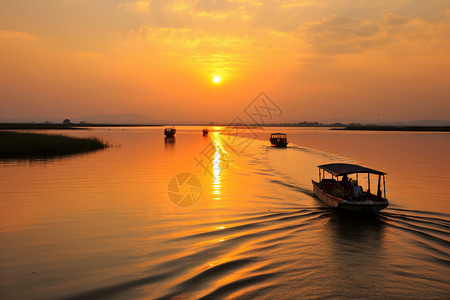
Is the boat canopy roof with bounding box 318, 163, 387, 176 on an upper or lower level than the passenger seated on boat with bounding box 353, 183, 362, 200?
upper

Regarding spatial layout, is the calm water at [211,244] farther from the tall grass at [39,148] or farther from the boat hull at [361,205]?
the tall grass at [39,148]

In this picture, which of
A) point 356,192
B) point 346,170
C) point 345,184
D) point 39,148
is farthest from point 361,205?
point 39,148

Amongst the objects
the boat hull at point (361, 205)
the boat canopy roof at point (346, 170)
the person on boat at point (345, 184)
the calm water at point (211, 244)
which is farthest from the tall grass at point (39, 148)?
the boat hull at point (361, 205)

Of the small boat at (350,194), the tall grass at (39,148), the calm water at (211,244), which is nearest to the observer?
the calm water at (211,244)

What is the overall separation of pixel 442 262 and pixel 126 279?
44.8 ft

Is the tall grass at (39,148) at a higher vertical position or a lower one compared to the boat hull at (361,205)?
higher

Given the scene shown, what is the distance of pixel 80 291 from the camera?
10812 mm

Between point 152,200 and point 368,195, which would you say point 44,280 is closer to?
point 152,200

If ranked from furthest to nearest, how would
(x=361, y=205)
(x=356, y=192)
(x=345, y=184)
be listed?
(x=345, y=184), (x=356, y=192), (x=361, y=205)

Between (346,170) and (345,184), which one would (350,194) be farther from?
(346,170)

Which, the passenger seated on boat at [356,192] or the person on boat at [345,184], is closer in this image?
the passenger seated on boat at [356,192]

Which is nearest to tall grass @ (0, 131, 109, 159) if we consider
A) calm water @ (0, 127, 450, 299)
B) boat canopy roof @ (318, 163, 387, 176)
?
calm water @ (0, 127, 450, 299)

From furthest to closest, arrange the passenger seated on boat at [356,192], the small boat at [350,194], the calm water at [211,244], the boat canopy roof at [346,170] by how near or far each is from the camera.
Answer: the boat canopy roof at [346,170] → the passenger seated on boat at [356,192] → the small boat at [350,194] → the calm water at [211,244]

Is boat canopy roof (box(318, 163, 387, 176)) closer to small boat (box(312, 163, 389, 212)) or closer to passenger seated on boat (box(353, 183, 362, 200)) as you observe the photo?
small boat (box(312, 163, 389, 212))
